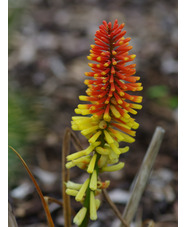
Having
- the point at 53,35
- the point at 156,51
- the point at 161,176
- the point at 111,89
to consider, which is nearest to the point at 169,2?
the point at 156,51

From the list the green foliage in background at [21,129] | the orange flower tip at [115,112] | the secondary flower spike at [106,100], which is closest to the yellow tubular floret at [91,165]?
the secondary flower spike at [106,100]

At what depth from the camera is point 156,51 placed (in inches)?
170

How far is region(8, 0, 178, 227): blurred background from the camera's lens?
2477mm

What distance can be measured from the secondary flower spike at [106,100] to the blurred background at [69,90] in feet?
1.99

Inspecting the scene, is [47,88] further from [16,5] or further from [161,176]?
[161,176]

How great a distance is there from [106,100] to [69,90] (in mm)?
2427

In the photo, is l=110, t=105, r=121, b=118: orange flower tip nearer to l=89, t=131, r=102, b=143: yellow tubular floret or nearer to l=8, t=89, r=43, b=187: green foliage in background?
l=89, t=131, r=102, b=143: yellow tubular floret

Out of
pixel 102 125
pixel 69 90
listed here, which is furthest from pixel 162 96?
pixel 102 125

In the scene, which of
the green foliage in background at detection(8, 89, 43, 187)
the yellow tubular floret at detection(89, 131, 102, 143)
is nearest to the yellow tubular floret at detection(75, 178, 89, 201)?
the yellow tubular floret at detection(89, 131, 102, 143)

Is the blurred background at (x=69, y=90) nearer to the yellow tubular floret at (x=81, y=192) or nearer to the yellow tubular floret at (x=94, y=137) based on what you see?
the yellow tubular floret at (x=81, y=192)

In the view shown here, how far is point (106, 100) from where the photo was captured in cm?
131

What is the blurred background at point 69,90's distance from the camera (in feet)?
8.13

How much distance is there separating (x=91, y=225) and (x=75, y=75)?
2066 mm

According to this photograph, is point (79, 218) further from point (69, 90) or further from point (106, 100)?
point (69, 90)
